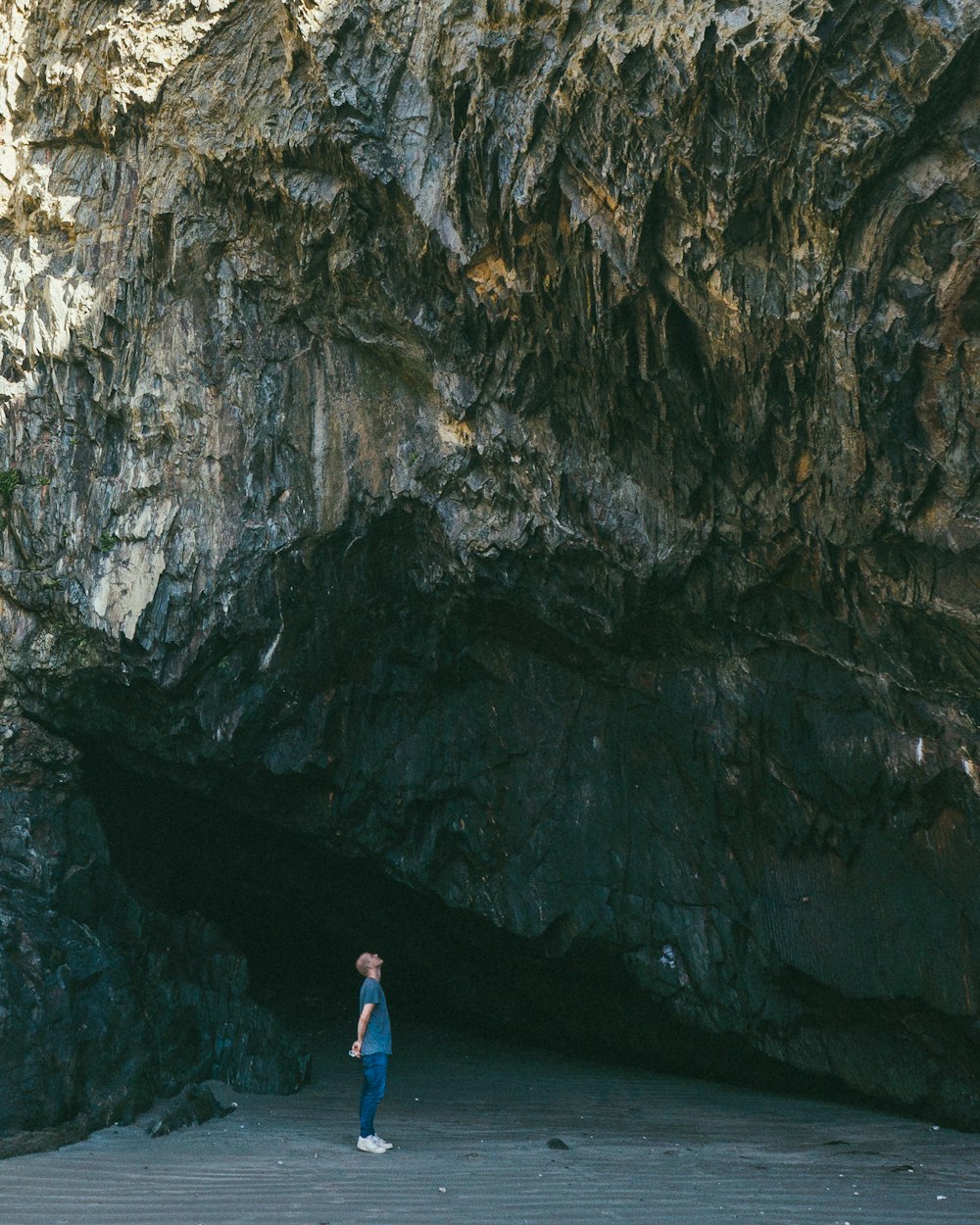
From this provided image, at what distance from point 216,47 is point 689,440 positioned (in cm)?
494

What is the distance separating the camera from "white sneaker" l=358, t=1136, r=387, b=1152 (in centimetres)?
764

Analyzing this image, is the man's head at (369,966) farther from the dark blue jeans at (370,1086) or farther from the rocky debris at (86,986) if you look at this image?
the rocky debris at (86,986)

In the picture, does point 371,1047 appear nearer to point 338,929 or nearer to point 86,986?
point 86,986

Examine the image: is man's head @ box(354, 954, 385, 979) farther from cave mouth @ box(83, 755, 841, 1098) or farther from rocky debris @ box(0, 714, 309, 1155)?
cave mouth @ box(83, 755, 841, 1098)

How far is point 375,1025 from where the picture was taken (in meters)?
7.48

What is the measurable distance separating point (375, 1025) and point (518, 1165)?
1.25 meters

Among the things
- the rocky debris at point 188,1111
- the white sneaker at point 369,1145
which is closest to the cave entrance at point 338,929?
the rocky debris at point 188,1111

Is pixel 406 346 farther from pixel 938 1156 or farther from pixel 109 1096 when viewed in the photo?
pixel 938 1156

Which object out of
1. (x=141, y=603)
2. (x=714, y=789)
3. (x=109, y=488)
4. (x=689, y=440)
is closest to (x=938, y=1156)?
(x=714, y=789)

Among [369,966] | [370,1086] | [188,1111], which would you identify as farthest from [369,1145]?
[188,1111]

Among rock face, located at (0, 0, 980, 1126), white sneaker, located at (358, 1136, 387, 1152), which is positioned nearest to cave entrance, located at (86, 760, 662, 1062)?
rock face, located at (0, 0, 980, 1126)

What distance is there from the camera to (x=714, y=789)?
31.9 feet

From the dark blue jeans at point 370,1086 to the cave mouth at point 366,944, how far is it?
304cm

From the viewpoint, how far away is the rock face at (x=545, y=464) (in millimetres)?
7117
